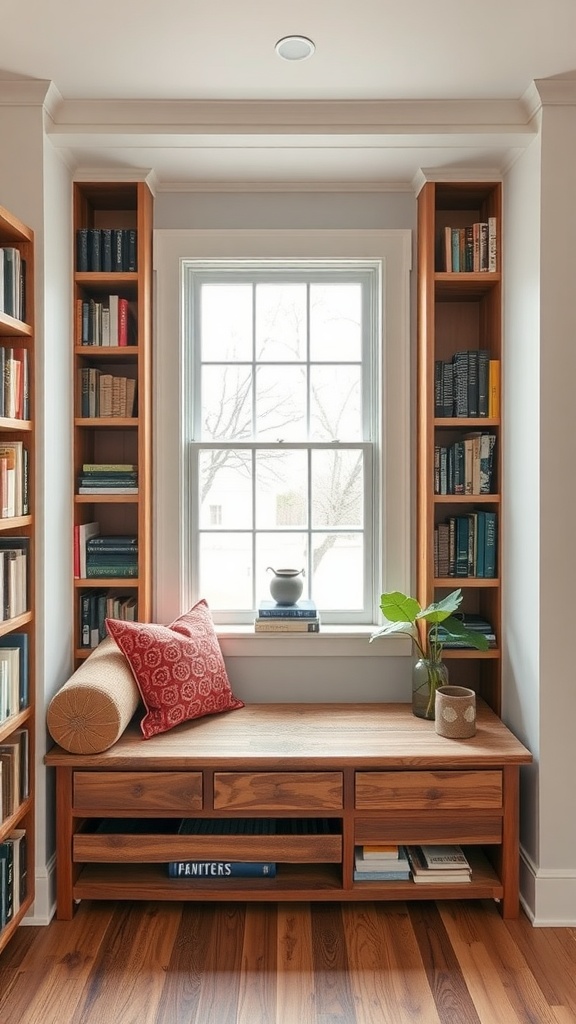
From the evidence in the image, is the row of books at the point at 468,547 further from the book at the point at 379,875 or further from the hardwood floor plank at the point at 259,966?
the hardwood floor plank at the point at 259,966

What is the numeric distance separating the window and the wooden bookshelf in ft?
2.62

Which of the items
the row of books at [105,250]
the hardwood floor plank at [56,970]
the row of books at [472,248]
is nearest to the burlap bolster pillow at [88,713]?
the hardwood floor plank at [56,970]

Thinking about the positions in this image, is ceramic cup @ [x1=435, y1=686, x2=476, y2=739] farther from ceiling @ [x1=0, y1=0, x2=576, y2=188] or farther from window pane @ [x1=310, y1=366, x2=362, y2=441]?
ceiling @ [x1=0, y1=0, x2=576, y2=188]

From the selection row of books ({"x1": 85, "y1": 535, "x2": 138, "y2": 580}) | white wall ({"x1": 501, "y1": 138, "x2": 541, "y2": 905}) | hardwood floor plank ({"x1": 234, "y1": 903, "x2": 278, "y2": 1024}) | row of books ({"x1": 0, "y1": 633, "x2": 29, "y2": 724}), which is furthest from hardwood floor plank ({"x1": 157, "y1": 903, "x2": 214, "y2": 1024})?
row of books ({"x1": 85, "y1": 535, "x2": 138, "y2": 580})

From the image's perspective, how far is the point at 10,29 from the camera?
2.08m

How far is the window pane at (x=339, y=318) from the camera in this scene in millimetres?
3074

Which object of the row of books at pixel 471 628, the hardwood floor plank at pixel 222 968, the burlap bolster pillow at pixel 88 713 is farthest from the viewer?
the row of books at pixel 471 628

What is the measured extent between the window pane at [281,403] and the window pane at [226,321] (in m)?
0.13

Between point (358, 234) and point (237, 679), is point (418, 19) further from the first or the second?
point (237, 679)

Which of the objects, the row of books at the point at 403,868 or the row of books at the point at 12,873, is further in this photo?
the row of books at the point at 403,868

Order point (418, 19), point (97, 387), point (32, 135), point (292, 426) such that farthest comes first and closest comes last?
1. point (292, 426)
2. point (97, 387)
3. point (32, 135)
4. point (418, 19)

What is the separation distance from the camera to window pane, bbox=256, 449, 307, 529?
309cm

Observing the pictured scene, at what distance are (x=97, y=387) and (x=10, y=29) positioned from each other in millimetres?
1175

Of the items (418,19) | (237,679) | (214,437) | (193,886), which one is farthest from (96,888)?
(418,19)
